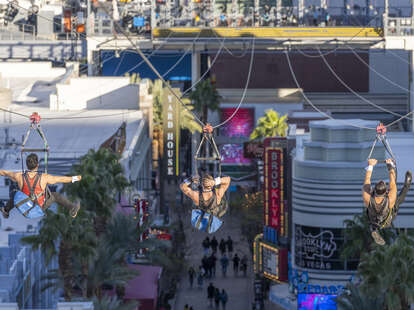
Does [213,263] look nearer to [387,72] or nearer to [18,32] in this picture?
[387,72]

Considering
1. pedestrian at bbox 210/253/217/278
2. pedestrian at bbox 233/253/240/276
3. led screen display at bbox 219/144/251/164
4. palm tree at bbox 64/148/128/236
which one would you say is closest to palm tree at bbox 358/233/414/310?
palm tree at bbox 64/148/128/236

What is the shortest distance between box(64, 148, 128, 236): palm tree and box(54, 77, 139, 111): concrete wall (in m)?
43.7

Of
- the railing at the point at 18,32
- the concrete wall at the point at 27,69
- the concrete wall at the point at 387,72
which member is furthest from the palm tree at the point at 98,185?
the concrete wall at the point at 387,72

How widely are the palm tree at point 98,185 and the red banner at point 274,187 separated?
1152 centimetres

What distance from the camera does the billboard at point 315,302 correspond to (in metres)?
70.1

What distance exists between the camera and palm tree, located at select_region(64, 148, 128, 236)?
209 ft

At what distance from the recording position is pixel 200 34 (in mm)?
124062

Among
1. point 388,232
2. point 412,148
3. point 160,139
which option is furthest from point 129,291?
point 160,139

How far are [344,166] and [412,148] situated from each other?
819cm

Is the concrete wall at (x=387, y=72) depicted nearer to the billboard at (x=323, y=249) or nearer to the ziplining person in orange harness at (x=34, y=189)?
the billboard at (x=323, y=249)

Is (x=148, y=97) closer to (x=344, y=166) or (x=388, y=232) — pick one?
(x=344, y=166)

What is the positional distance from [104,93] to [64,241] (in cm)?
5263

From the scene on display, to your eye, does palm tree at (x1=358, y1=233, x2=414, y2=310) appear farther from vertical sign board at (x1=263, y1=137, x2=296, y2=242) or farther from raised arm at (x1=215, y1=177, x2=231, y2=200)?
raised arm at (x1=215, y1=177, x2=231, y2=200)

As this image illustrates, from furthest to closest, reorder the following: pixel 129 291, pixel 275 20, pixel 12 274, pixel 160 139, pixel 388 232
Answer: pixel 275 20
pixel 160 139
pixel 129 291
pixel 388 232
pixel 12 274
